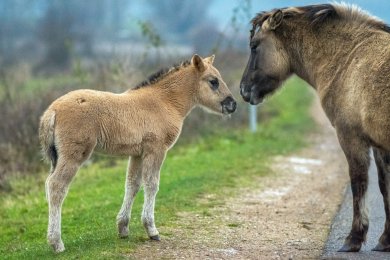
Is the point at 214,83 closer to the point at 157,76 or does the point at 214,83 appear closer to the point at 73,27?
the point at 157,76

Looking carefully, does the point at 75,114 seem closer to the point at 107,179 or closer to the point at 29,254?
the point at 29,254

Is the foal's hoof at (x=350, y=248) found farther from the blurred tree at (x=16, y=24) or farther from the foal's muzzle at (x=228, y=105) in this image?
the blurred tree at (x=16, y=24)

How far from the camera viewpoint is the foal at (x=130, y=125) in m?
9.52

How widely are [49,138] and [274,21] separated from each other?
321 centimetres

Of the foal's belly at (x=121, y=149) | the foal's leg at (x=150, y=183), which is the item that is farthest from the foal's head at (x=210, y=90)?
the foal's belly at (x=121, y=149)

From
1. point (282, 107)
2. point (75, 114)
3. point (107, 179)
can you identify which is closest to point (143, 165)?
point (75, 114)

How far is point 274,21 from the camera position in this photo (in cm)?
1084

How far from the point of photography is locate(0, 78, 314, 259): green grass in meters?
10.6

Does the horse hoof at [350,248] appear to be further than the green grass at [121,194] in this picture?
No

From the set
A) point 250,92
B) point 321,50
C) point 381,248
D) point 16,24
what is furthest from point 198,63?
point 16,24

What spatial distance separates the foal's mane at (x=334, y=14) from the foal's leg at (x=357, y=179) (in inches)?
59.1

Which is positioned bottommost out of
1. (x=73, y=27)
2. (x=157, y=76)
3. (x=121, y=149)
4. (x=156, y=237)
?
(x=73, y=27)

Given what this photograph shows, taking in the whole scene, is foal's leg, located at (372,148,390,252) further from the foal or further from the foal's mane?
the foal

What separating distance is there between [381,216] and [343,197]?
1.89m
